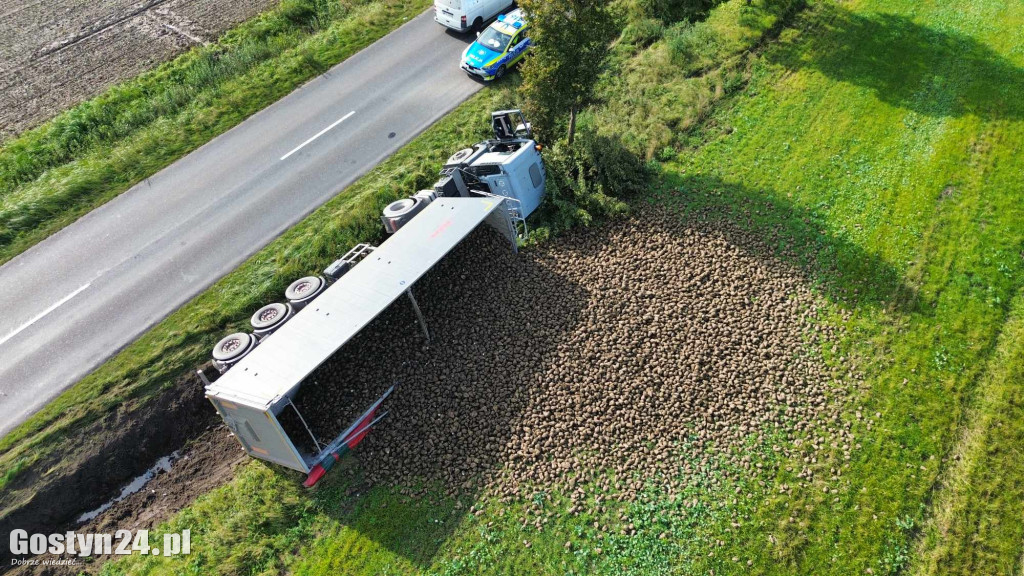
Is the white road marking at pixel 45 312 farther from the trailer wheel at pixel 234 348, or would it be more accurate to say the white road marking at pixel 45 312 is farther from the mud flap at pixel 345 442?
the mud flap at pixel 345 442

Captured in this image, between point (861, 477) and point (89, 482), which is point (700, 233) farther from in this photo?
point (89, 482)

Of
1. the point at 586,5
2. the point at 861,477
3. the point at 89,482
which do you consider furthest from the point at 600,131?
the point at 89,482

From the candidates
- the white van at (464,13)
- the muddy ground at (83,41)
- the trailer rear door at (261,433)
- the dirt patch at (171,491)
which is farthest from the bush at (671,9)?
the dirt patch at (171,491)

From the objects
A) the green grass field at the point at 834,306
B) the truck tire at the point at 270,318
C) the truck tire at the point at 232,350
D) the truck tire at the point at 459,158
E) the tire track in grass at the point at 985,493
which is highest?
the truck tire at the point at 459,158

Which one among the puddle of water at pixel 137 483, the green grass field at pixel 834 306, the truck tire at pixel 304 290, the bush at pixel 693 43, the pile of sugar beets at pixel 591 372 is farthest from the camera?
the bush at pixel 693 43

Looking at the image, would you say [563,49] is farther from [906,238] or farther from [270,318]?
[906,238]

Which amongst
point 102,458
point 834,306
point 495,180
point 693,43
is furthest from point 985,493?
point 102,458

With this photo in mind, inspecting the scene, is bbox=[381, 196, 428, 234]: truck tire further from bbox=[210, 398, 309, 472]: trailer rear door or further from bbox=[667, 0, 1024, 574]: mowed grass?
bbox=[667, 0, 1024, 574]: mowed grass
